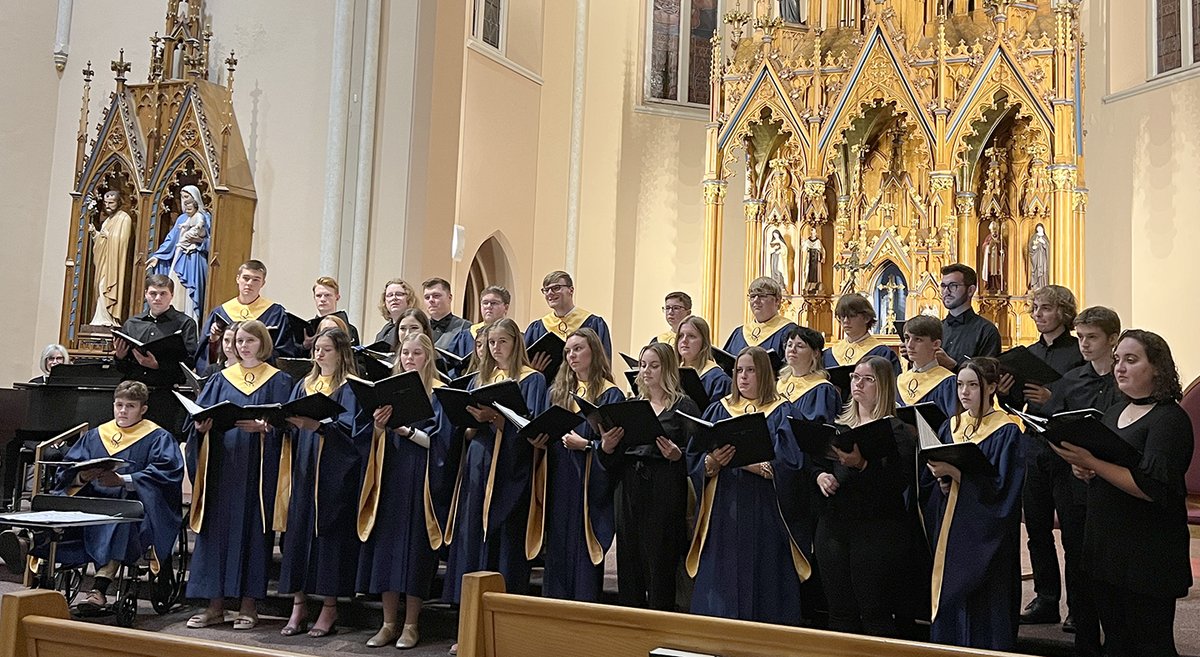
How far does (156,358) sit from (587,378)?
2.79 m

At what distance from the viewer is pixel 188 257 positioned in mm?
8945

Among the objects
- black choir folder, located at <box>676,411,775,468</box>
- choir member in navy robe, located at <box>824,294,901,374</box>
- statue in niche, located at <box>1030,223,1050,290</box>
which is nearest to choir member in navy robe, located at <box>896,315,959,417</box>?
choir member in navy robe, located at <box>824,294,901,374</box>

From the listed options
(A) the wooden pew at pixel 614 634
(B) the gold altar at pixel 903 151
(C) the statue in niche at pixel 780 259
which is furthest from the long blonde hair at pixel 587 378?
(C) the statue in niche at pixel 780 259

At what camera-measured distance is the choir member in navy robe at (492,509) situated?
5191 millimetres

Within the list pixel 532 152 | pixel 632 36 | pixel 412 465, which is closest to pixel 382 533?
pixel 412 465

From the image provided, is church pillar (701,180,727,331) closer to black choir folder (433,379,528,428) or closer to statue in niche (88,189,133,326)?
statue in niche (88,189,133,326)

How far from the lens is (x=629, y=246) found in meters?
13.5

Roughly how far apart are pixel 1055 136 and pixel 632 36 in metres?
5.50

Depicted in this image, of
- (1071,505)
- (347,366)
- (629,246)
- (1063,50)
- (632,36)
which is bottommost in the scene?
(1071,505)

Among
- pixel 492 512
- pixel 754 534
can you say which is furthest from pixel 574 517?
pixel 754 534

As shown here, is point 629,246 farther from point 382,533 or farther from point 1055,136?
point 382,533

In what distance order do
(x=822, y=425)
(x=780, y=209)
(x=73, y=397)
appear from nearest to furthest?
1. (x=822, y=425)
2. (x=73, y=397)
3. (x=780, y=209)

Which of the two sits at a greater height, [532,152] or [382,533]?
[532,152]

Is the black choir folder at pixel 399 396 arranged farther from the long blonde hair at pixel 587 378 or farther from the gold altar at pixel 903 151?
the gold altar at pixel 903 151
